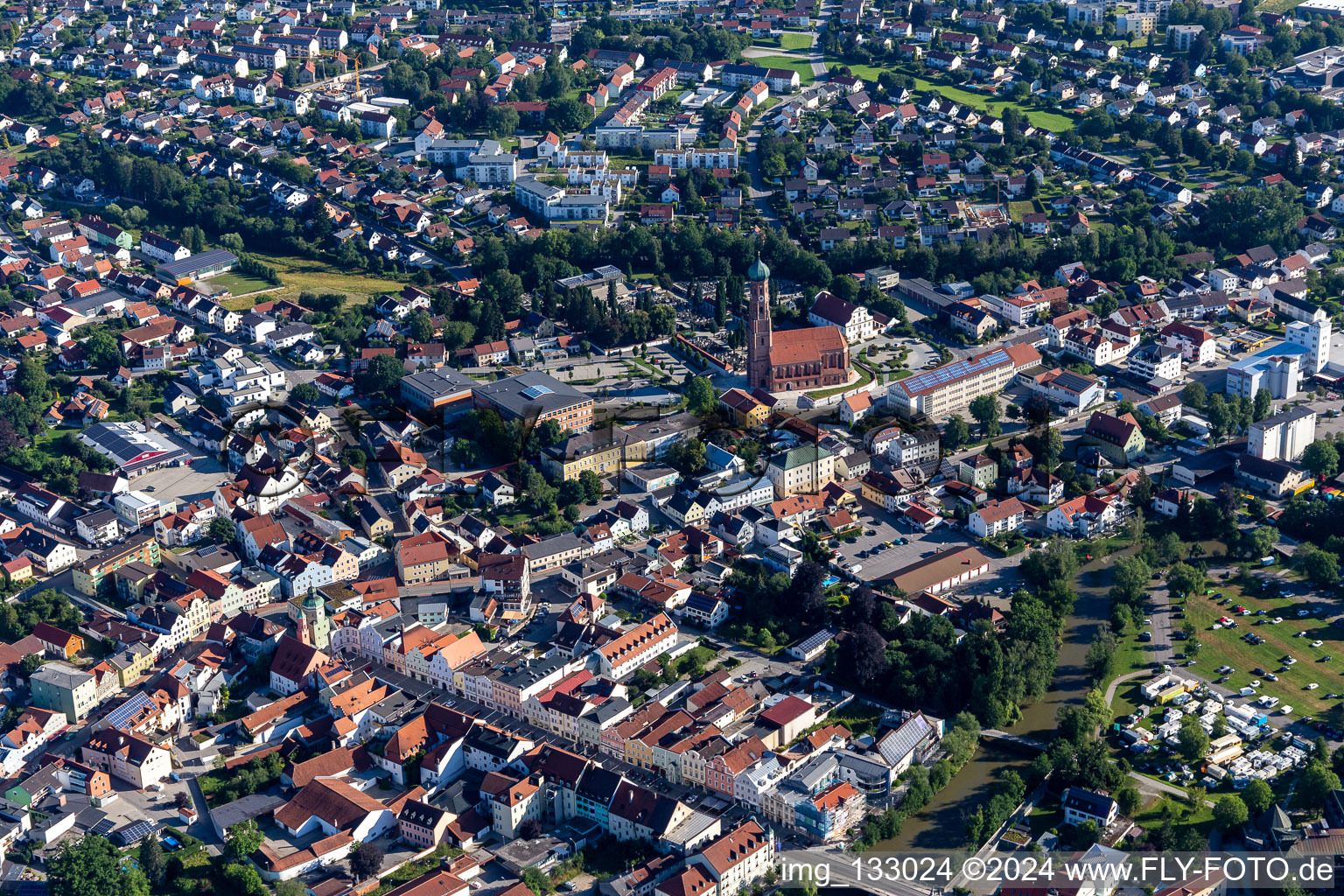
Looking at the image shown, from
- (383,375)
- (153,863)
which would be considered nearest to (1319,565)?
(383,375)

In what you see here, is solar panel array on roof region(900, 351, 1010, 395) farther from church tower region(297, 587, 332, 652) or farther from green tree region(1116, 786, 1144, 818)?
church tower region(297, 587, 332, 652)

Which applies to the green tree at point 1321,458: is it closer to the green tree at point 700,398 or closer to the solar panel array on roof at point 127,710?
the green tree at point 700,398

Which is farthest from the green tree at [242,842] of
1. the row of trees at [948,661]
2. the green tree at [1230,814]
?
the green tree at [1230,814]

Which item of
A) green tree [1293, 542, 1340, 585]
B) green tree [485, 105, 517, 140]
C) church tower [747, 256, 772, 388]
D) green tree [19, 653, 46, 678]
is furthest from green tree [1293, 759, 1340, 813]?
green tree [485, 105, 517, 140]

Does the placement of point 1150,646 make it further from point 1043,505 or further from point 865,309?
point 865,309

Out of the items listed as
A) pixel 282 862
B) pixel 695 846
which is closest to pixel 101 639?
pixel 282 862
